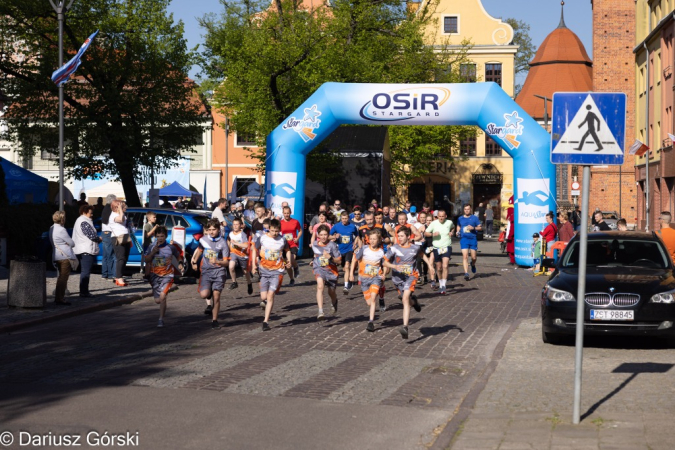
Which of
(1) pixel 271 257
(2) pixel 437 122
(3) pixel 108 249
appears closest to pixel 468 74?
(2) pixel 437 122

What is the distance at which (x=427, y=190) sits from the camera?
6825cm

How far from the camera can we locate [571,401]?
8484 mm

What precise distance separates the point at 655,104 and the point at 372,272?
39634 mm

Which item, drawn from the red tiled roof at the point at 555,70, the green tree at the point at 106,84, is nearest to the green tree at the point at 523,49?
the red tiled roof at the point at 555,70

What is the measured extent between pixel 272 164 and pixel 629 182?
38031mm

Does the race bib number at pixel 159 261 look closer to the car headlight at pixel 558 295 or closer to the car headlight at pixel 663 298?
the car headlight at pixel 558 295

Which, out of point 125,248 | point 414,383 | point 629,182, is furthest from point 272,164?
point 629,182

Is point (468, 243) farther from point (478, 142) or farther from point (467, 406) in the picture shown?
point (478, 142)

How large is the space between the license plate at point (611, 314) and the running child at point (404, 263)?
7.96ft

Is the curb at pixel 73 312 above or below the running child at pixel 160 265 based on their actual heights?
below

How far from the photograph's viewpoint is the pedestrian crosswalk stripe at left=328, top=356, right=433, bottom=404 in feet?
29.2

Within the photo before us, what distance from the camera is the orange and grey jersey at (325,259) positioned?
48.8 feet

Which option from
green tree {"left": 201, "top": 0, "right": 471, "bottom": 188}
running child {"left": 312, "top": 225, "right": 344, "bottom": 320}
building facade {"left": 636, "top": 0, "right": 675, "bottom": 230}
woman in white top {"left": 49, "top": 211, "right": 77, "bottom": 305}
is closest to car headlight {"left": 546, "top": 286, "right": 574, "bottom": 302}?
running child {"left": 312, "top": 225, "right": 344, "bottom": 320}

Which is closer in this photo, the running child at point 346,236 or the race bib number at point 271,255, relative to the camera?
the race bib number at point 271,255
